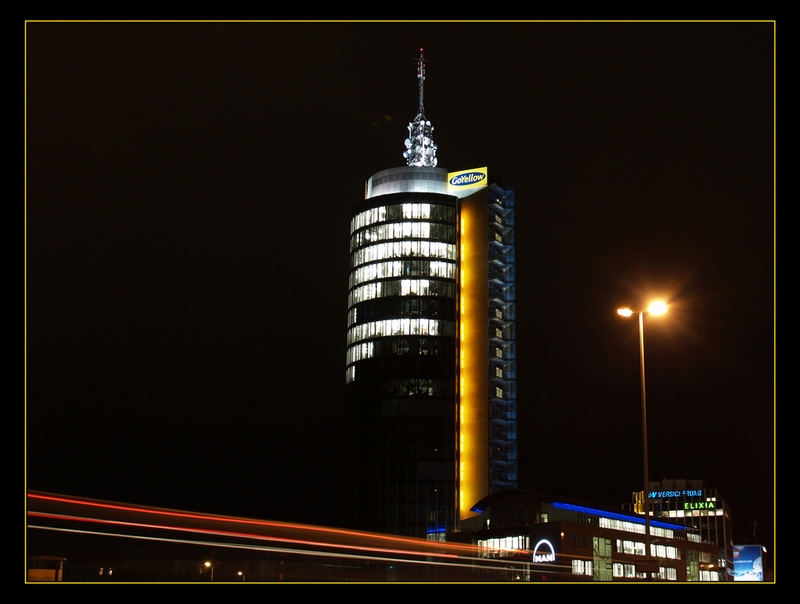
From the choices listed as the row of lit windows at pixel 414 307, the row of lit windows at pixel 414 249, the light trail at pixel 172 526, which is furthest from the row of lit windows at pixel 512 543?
the light trail at pixel 172 526

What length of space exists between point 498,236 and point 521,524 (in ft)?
194

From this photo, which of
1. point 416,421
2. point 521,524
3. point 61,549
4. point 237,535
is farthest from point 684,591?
point 416,421

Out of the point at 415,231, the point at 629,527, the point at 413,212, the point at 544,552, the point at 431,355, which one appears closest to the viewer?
the point at 544,552

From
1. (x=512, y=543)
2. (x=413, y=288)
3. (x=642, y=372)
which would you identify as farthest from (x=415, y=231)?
(x=642, y=372)

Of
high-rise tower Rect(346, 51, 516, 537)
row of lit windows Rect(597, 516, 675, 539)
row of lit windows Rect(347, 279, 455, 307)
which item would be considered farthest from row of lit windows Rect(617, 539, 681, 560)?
row of lit windows Rect(347, 279, 455, 307)

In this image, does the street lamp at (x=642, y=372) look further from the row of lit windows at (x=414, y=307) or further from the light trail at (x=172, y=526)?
the row of lit windows at (x=414, y=307)

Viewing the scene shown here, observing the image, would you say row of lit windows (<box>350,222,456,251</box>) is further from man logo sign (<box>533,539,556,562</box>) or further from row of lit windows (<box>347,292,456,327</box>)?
man logo sign (<box>533,539,556,562</box>)

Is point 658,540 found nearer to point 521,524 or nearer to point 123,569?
point 521,524

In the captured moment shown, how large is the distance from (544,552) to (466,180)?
2930 inches

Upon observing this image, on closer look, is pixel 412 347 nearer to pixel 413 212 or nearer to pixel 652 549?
pixel 413 212

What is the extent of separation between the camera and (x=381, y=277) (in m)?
158

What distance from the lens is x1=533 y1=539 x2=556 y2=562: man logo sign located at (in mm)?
105500

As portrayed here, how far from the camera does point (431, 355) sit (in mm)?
156750

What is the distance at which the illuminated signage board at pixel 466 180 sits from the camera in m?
162
